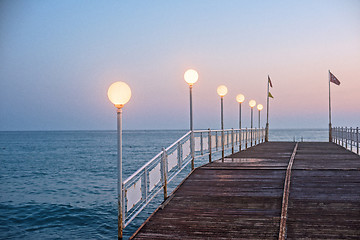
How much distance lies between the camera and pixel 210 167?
1166cm

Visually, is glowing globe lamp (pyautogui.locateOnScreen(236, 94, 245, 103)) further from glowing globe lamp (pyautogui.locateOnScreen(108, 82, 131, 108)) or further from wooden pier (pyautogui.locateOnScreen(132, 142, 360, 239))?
glowing globe lamp (pyautogui.locateOnScreen(108, 82, 131, 108))

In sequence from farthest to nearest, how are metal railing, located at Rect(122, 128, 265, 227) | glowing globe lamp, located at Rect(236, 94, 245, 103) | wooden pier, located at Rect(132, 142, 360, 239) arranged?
glowing globe lamp, located at Rect(236, 94, 245, 103) → metal railing, located at Rect(122, 128, 265, 227) → wooden pier, located at Rect(132, 142, 360, 239)

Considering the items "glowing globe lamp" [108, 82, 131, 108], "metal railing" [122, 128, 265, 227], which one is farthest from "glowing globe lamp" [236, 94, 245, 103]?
"glowing globe lamp" [108, 82, 131, 108]

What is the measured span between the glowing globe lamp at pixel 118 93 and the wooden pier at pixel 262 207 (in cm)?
232

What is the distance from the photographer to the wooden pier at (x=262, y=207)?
6.39 meters

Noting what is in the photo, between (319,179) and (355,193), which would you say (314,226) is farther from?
(319,179)

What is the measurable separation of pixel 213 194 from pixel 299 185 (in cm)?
226

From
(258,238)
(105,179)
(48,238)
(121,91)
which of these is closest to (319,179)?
(258,238)

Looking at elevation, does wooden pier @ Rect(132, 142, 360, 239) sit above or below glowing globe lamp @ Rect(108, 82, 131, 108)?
below

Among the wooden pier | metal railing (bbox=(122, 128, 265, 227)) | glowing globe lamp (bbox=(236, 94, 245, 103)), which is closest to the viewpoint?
the wooden pier

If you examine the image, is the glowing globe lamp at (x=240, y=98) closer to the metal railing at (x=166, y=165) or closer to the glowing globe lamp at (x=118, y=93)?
the metal railing at (x=166, y=165)

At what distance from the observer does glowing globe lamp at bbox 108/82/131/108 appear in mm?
6492

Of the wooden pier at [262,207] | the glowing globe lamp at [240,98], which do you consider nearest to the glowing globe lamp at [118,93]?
the wooden pier at [262,207]

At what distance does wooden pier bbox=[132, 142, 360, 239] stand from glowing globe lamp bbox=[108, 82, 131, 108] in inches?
91.4
